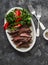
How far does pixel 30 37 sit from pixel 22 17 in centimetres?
14

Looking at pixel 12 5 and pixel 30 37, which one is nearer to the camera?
pixel 30 37

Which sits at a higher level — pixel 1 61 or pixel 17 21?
pixel 17 21

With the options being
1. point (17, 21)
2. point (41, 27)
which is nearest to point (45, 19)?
point (41, 27)

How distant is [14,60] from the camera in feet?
5.62

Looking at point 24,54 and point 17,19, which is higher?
point 17,19

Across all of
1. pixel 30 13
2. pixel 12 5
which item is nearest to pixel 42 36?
pixel 30 13

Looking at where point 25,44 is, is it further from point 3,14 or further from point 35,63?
point 3,14

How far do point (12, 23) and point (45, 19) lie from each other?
219mm

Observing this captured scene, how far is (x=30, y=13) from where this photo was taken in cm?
179

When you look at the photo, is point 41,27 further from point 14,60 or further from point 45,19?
point 14,60

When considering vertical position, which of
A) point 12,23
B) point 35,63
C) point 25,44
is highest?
point 12,23

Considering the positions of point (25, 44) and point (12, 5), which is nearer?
point (25, 44)

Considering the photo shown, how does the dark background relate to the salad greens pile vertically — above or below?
below

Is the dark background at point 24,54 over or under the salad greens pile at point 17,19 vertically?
under
